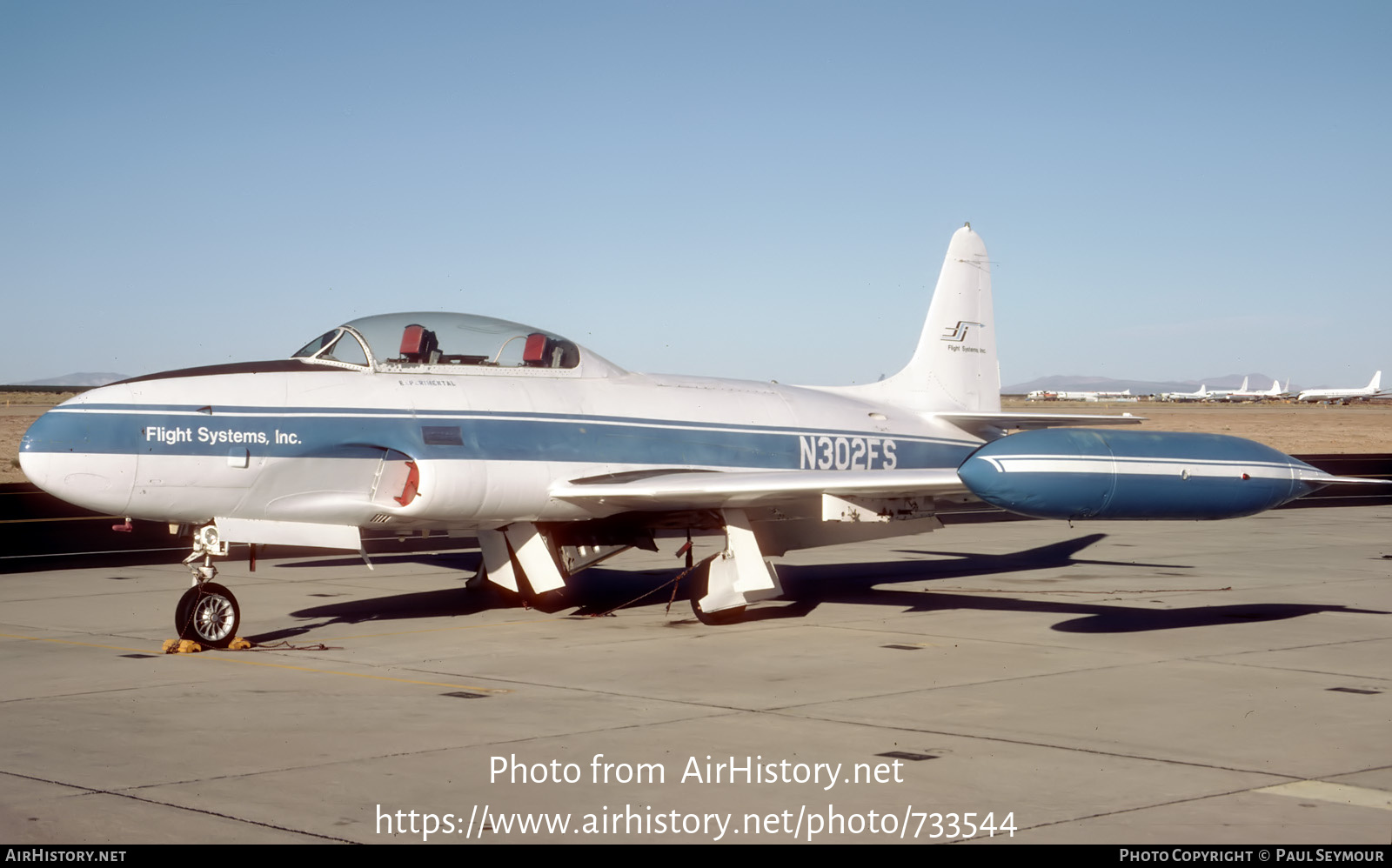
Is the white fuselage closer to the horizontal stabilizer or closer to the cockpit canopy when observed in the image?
the cockpit canopy

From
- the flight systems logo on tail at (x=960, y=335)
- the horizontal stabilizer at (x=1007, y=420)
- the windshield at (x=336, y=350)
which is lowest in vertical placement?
the horizontal stabilizer at (x=1007, y=420)

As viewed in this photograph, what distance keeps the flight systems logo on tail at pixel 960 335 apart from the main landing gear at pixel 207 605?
9.90 m

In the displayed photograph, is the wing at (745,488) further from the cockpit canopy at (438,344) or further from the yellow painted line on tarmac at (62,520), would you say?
the yellow painted line on tarmac at (62,520)

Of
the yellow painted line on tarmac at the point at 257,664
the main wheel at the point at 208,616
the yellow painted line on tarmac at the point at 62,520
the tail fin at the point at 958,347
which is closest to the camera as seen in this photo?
the yellow painted line on tarmac at the point at 257,664

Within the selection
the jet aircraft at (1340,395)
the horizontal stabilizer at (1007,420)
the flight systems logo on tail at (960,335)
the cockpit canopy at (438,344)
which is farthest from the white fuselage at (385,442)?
the jet aircraft at (1340,395)

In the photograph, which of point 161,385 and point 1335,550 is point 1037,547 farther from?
point 161,385

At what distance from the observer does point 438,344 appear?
12328 mm

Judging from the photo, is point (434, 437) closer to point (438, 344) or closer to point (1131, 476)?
point (438, 344)

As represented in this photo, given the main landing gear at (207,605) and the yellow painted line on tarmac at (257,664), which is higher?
the main landing gear at (207,605)

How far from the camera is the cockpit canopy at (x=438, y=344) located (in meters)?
11.9

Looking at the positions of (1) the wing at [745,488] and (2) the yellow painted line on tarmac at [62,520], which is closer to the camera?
(1) the wing at [745,488]
